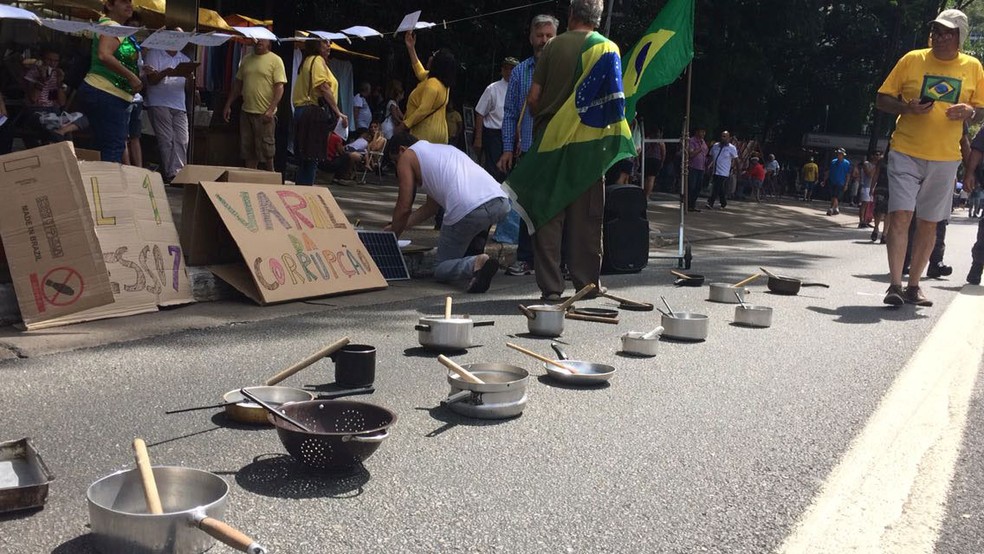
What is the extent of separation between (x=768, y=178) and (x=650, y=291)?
29515mm

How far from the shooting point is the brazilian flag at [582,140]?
6.28 m

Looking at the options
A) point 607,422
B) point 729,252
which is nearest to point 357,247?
point 607,422

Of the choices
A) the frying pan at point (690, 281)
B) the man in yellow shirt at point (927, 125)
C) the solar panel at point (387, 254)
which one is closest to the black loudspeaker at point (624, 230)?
the frying pan at point (690, 281)

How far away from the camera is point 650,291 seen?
24.7ft

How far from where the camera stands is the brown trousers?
653 centimetres

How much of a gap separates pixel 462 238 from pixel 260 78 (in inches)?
145

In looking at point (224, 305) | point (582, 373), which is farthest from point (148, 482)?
point (224, 305)

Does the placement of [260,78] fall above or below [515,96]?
above

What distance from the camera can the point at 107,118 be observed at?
284 inches

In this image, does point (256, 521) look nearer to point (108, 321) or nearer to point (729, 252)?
point (108, 321)

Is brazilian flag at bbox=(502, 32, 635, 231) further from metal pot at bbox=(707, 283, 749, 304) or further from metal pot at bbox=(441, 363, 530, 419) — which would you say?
metal pot at bbox=(441, 363, 530, 419)

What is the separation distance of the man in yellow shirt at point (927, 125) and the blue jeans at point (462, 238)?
3.03 m

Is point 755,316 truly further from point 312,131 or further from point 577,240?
point 312,131

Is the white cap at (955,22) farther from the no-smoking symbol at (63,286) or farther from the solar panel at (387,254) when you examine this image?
the no-smoking symbol at (63,286)
